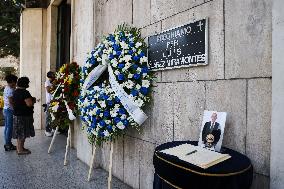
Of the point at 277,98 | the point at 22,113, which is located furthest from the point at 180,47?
the point at 22,113

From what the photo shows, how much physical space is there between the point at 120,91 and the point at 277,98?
1.89 m

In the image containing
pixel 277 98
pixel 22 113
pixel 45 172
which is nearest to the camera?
pixel 277 98

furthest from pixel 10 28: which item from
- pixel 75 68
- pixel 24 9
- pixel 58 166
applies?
pixel 58 166

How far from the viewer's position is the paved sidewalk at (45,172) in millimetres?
4270

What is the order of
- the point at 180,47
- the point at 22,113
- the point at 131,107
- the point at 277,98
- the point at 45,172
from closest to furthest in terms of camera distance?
the point at 277,98 < the point at 180,47 < the point at 131,107 < the point at 45,172 < the point at 22,113

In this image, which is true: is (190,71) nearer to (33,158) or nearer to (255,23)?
(255,23)

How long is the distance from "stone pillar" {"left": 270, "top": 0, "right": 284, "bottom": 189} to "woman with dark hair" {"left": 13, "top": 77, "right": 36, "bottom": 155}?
208 inches

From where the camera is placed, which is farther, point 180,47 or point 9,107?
point 9,107

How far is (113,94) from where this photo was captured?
144 inches

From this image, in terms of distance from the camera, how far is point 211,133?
8.15 feet

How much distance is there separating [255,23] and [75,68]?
412 cm

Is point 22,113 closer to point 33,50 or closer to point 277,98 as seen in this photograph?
point 33,50

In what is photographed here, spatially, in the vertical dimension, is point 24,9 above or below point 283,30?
above

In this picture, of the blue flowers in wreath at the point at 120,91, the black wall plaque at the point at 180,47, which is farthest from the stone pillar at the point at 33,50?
the black wall plaque at the point at 180,47
